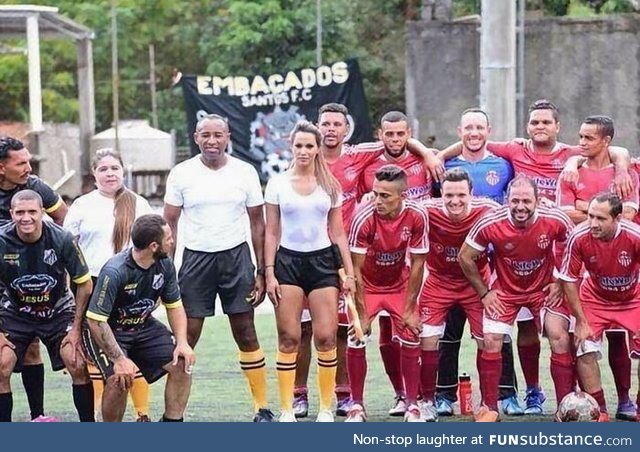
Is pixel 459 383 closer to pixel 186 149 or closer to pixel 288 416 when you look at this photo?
pixel 288 416

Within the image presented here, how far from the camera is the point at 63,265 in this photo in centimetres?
731

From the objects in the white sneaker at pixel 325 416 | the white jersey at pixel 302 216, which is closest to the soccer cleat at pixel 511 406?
the white sneaker at pixel 325 416

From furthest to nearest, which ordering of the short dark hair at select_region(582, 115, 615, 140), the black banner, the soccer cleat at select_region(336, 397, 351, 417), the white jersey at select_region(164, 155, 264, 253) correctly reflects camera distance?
the black banner, the soccer cleat at select_region(336, 397, 351, 417), the short dark hair at select_region(582, 115, 615, 140), the white jersey at select_region(164, 155, 264, 253)

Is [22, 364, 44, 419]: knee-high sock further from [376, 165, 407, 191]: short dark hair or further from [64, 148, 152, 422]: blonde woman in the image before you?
[376, 165, 407, 191]: short dark hair

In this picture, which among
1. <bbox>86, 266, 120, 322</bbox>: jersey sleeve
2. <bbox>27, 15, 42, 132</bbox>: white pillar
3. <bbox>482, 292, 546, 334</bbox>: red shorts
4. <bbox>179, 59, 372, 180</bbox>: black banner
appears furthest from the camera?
<bbox>27, 15, 42, 132</bbox>: white pillar

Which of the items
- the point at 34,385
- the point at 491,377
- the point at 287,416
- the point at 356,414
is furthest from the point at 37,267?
the point at 491,377

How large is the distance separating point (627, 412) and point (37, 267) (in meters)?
3.61

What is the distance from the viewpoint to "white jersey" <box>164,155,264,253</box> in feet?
25.1

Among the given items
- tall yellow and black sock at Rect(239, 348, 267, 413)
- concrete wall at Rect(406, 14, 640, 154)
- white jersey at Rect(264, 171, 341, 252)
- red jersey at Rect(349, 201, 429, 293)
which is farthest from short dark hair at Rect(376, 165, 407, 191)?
concrete wall at Rect(406, 14, 640, 154)

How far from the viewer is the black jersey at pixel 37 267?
7.21 metres

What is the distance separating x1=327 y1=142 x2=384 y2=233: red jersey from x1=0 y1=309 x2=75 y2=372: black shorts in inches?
75.9

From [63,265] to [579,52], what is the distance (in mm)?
13176

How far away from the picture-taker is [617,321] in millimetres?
7695
